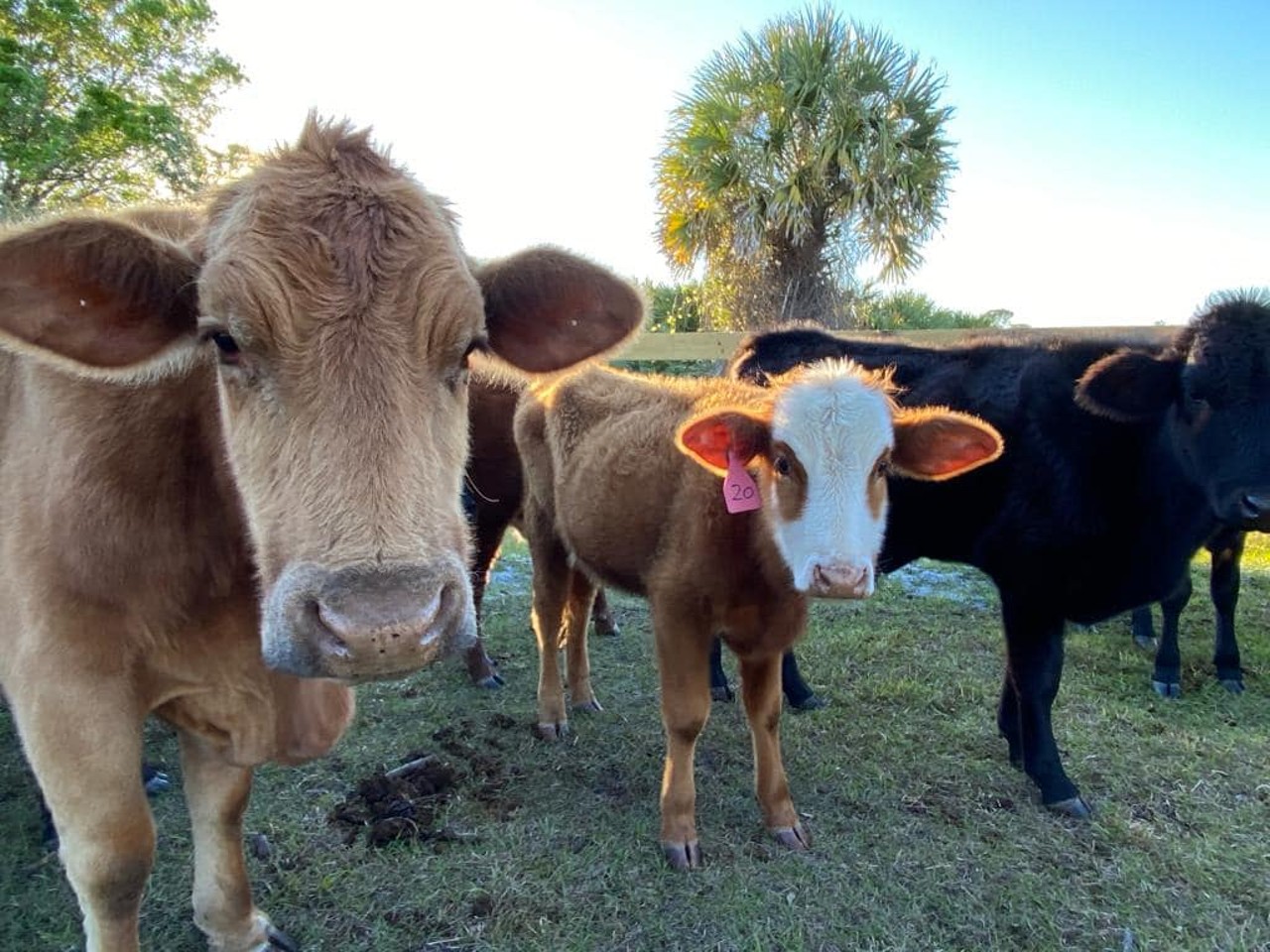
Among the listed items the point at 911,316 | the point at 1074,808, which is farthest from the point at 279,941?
the point at 911,316

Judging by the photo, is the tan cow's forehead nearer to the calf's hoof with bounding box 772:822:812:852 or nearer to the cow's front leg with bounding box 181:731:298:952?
the cow's front leg with bounding box 181:731:298:952

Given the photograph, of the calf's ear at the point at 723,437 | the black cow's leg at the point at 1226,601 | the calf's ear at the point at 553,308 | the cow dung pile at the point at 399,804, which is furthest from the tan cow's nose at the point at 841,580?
the black cow's leg at the point at 1226,601

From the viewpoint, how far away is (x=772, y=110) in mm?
13234

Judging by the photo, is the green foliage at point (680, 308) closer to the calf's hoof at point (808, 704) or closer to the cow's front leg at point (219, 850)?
the calf's hoof at point (808, 704)

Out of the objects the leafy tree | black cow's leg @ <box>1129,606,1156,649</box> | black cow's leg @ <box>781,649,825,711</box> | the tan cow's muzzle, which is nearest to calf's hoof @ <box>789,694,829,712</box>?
black cow's leg @ <box>781,649,825,711</box>

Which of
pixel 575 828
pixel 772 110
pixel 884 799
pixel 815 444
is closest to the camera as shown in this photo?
pixel 815 444

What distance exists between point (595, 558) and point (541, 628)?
785 millimetres

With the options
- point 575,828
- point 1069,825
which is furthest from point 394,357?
point 1069,825

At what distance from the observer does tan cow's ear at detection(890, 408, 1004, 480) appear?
3.23 m

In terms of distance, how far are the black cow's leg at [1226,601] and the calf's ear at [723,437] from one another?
11.7 feet

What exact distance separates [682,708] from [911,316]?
17178mm

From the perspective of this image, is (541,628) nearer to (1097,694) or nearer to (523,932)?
(523,932)

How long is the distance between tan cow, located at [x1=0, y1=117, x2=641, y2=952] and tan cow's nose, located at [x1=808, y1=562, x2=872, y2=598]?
3.68 feet

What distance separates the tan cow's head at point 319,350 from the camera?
143 cm
